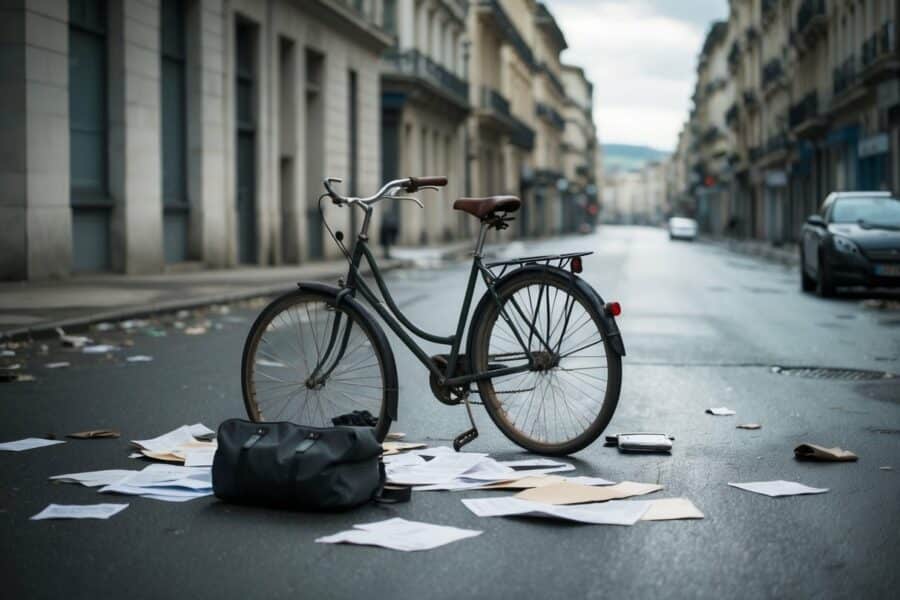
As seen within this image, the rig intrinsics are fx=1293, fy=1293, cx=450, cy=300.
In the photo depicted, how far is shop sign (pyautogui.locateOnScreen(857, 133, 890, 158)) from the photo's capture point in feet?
117

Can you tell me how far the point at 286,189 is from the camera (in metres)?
29.8

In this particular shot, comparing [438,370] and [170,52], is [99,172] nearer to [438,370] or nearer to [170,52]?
[170,52]

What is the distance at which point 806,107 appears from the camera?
4925cm

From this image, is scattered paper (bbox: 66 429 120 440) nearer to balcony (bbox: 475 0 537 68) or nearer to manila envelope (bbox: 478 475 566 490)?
manila envelope (bbox: 478 475 566 490)

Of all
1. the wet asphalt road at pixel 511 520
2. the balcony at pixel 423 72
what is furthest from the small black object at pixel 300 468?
the balcony at pixel 423 72

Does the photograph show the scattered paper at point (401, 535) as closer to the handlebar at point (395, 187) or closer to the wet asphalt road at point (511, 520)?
the wet asphalt road at point (511, 520)

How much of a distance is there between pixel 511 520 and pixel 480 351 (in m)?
1.37

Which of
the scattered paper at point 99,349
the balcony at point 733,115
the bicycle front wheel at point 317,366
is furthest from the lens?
the balcony at point 733,115

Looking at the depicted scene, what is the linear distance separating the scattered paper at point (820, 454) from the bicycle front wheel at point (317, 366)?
1.87 meters

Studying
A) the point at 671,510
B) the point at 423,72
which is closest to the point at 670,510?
the point at 671,510

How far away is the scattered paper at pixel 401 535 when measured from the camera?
4.21 metres

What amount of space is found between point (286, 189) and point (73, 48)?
1100 centimetres

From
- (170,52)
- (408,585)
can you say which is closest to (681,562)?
(408,585)

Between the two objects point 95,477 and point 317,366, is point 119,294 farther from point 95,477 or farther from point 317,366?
point 95,477
